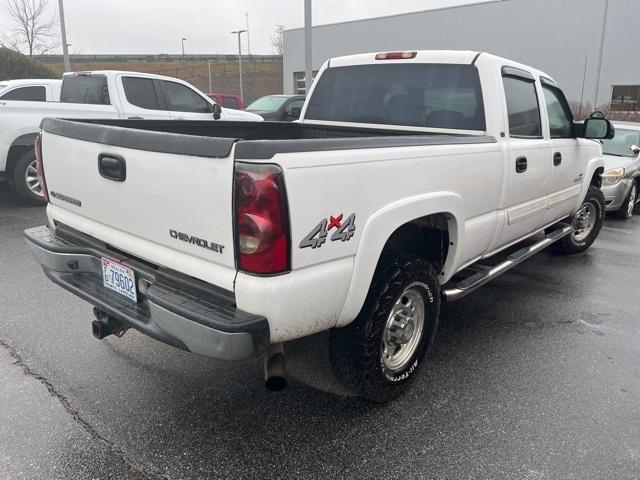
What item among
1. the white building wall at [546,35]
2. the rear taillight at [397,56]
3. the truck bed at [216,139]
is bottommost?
the truck bed at [216,139]

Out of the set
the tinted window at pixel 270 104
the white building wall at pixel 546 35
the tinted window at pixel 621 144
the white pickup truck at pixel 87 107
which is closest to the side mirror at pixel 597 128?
the tinted window at pixel 621 144

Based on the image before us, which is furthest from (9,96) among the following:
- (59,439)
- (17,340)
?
(59,439)

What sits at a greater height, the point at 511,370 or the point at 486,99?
the point at 486,99

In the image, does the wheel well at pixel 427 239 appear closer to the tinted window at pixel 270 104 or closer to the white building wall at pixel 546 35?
the tinted window at pixel 270 104

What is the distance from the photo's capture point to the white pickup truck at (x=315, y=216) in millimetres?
2139

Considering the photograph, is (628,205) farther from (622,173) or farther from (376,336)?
(376,336)

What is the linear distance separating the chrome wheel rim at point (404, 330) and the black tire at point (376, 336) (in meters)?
0.03

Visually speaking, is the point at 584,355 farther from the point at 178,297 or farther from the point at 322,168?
the point at 178,297

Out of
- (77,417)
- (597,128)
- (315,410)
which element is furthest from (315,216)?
(597,128)

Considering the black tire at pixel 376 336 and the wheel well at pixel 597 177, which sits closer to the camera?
the black tire at pixel 376 336

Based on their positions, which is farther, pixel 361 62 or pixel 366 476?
pixel 361 62

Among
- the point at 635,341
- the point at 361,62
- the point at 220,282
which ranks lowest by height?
the point at 635,341

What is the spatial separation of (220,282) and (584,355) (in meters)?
2.75

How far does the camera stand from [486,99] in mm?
3615
